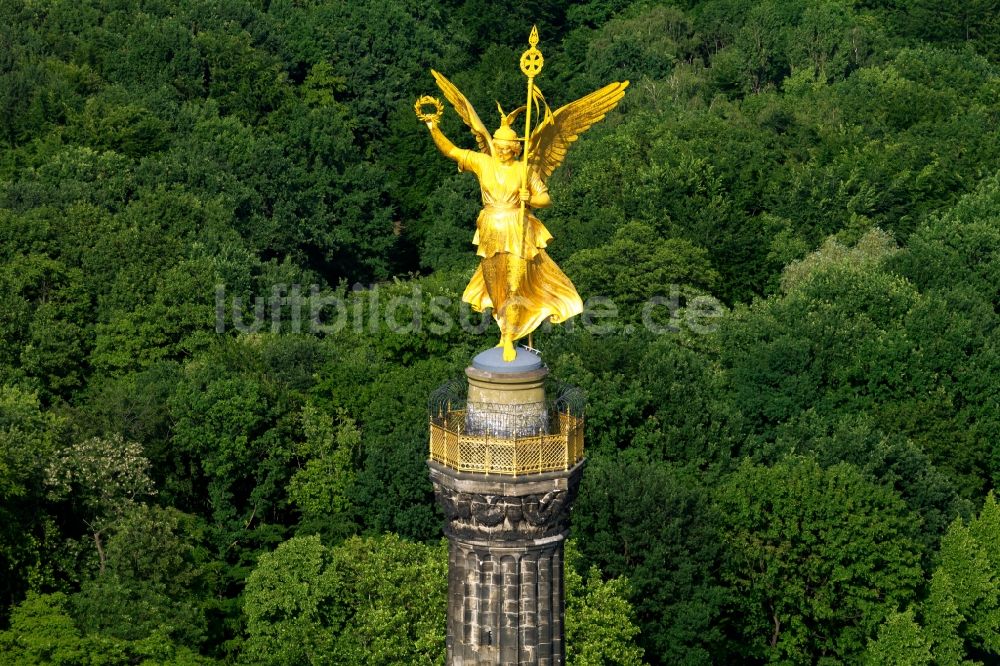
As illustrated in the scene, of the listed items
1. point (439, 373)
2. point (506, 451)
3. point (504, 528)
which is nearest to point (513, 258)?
point (506, 451)

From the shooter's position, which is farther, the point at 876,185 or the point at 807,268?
the point at 876,185

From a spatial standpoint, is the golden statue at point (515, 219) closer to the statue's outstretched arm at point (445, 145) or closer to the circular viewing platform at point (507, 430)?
the statue's outstretched arm at point (445, 145)

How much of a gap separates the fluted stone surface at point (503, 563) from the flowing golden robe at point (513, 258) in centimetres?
411

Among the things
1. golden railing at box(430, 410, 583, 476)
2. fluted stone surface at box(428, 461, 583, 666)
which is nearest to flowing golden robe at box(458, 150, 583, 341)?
golden railing at box(430, 410, 583, 476)

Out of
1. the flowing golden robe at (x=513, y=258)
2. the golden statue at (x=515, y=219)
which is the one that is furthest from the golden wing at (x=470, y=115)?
the flowing golden robe at (x=513, y=258)

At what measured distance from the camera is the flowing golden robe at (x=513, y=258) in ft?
211

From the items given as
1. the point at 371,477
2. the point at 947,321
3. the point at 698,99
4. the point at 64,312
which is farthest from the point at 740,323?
the point at 698,99

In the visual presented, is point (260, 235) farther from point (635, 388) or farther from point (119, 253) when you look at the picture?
point (635, 388)

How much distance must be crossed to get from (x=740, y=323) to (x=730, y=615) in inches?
1069

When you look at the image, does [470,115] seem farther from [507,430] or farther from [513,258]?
[507,430]

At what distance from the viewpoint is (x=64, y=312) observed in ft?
439

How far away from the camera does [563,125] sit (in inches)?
2586

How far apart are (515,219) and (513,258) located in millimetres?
999

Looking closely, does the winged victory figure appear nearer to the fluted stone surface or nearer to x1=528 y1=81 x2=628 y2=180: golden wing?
x1=528 y1=81 x2=628 y2=180: golden wing
